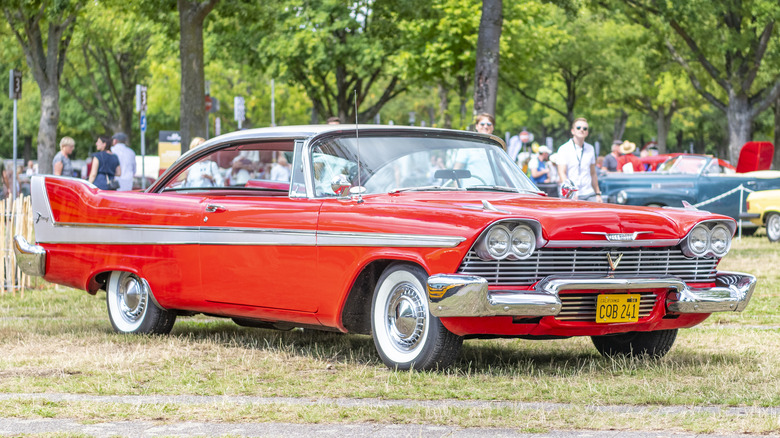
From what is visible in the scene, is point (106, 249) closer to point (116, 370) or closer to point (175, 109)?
point (116, 370)

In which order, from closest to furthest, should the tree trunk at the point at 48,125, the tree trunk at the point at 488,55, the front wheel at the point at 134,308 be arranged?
the front wheel at the point at 134,308
the tree trunk at the point at 488,55
the tree trunk at the point at 48,125

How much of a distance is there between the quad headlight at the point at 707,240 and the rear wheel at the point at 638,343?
0.71 metres

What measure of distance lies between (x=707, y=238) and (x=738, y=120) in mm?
30268

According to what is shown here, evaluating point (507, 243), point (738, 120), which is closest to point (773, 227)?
point (507, 243)

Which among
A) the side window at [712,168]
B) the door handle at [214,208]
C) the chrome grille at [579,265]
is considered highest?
the side window at [712,168]

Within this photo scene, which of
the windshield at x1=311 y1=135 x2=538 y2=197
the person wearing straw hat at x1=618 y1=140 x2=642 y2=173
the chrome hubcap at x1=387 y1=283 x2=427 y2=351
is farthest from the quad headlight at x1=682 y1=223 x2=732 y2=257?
the person wearing straw hat at x1=618 y1=140 x2=642 y2=173

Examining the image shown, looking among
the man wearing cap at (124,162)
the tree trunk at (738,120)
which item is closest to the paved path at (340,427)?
the man wearing cap at (124,162)

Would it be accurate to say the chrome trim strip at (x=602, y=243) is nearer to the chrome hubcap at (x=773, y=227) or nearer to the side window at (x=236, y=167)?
the side window at (x=236, y=167)

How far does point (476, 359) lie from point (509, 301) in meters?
1.28

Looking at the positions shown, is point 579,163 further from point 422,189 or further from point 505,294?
point 505,294

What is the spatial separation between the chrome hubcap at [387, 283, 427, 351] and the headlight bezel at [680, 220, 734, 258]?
1570 mm

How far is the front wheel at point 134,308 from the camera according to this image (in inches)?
336

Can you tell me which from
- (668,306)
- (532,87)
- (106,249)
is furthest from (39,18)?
(532,87)

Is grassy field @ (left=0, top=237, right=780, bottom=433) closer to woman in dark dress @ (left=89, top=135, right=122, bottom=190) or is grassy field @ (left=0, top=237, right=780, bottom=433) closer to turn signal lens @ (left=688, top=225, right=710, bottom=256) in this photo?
turn signal lens @ (left=688, top=225, right=710, bottom=256)
